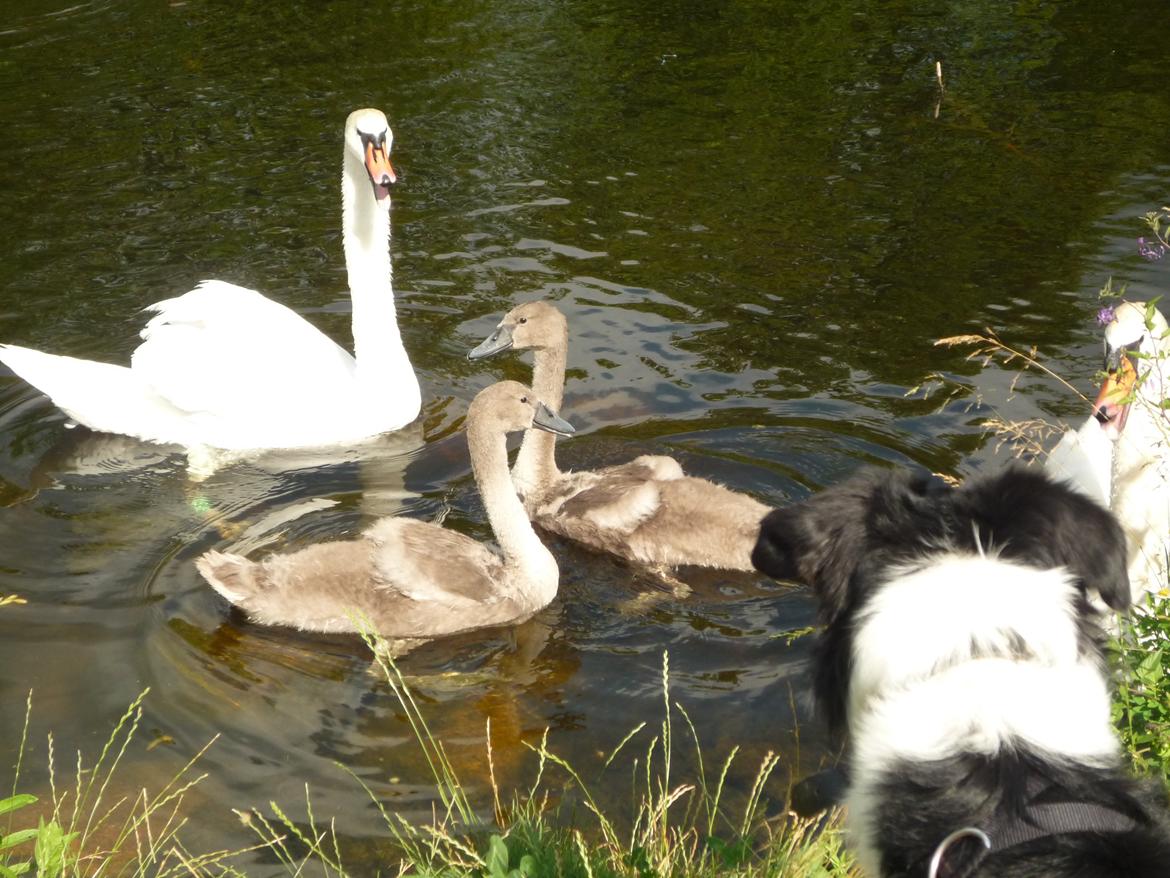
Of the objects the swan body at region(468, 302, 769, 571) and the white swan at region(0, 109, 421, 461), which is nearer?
the swan body at region(468, 302, 769, 571)

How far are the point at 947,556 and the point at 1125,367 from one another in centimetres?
228

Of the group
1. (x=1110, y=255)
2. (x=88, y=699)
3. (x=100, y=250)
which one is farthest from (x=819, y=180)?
(x=88, y=699)

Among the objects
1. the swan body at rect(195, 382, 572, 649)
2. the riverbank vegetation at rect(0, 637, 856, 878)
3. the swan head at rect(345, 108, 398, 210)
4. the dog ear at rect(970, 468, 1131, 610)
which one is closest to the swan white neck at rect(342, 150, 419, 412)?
the swan head at rect(345, 108, 398, 210)

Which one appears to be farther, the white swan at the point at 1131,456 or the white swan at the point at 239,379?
the white swan at the point at 239,379

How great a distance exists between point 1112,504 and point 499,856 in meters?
2.80

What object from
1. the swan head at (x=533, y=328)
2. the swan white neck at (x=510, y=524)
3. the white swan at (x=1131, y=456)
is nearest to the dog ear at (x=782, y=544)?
the white swan at (x=1131, y=456)

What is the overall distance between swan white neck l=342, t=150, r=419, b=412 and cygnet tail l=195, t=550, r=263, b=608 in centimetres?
176

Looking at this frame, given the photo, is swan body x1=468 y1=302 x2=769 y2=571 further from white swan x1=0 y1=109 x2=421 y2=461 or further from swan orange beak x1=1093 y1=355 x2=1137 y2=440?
swan orange beak x1=1093 y1=355 x2=1137 y2=440

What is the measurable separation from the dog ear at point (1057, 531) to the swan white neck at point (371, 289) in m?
4.52

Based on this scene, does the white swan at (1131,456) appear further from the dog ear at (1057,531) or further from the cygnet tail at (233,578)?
the cygnet tail at (233,578)

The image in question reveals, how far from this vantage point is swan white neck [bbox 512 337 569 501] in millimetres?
6492

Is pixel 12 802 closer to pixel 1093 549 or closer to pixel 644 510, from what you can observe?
pixel 1093 549

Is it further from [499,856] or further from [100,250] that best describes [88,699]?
[100,250]

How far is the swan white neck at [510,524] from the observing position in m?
5.65
